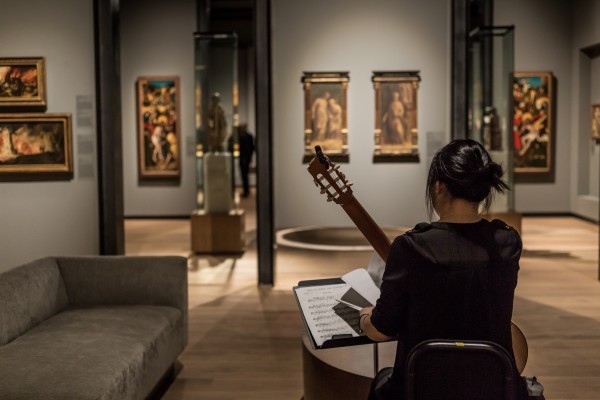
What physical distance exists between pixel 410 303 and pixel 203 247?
27.5ft

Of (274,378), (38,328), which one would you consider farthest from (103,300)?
(274,378)

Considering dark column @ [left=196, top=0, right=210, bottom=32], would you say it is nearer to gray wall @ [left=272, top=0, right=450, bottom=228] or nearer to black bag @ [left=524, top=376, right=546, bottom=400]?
gray wall @ [left=272, top=0, right=450, bottom=228]

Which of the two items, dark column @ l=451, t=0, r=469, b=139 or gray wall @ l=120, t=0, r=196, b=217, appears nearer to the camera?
dark column @ l=451, t=0, r=469, b=139

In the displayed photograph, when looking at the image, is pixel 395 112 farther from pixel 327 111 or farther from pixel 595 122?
pixel 595 122

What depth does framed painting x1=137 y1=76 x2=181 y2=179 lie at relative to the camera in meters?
14.4

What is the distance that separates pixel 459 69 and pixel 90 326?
5.02 metres

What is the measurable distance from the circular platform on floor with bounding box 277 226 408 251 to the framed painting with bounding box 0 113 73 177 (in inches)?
175

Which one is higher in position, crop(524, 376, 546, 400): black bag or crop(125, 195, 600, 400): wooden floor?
crop(524, 376, 546, 400): black bag

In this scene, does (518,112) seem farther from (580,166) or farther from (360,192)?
(360,192)

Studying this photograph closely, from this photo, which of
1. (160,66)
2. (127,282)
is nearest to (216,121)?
(160,66)

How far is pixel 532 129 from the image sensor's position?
14.3 meters

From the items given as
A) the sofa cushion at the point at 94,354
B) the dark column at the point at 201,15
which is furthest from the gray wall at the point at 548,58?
the sofa cushion at the point at 94,354

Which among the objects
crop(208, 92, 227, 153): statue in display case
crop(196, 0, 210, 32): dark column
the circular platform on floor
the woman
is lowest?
the circular platform on floor

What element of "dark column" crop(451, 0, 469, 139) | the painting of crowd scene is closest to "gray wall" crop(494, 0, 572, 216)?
the painting of crowd scene
